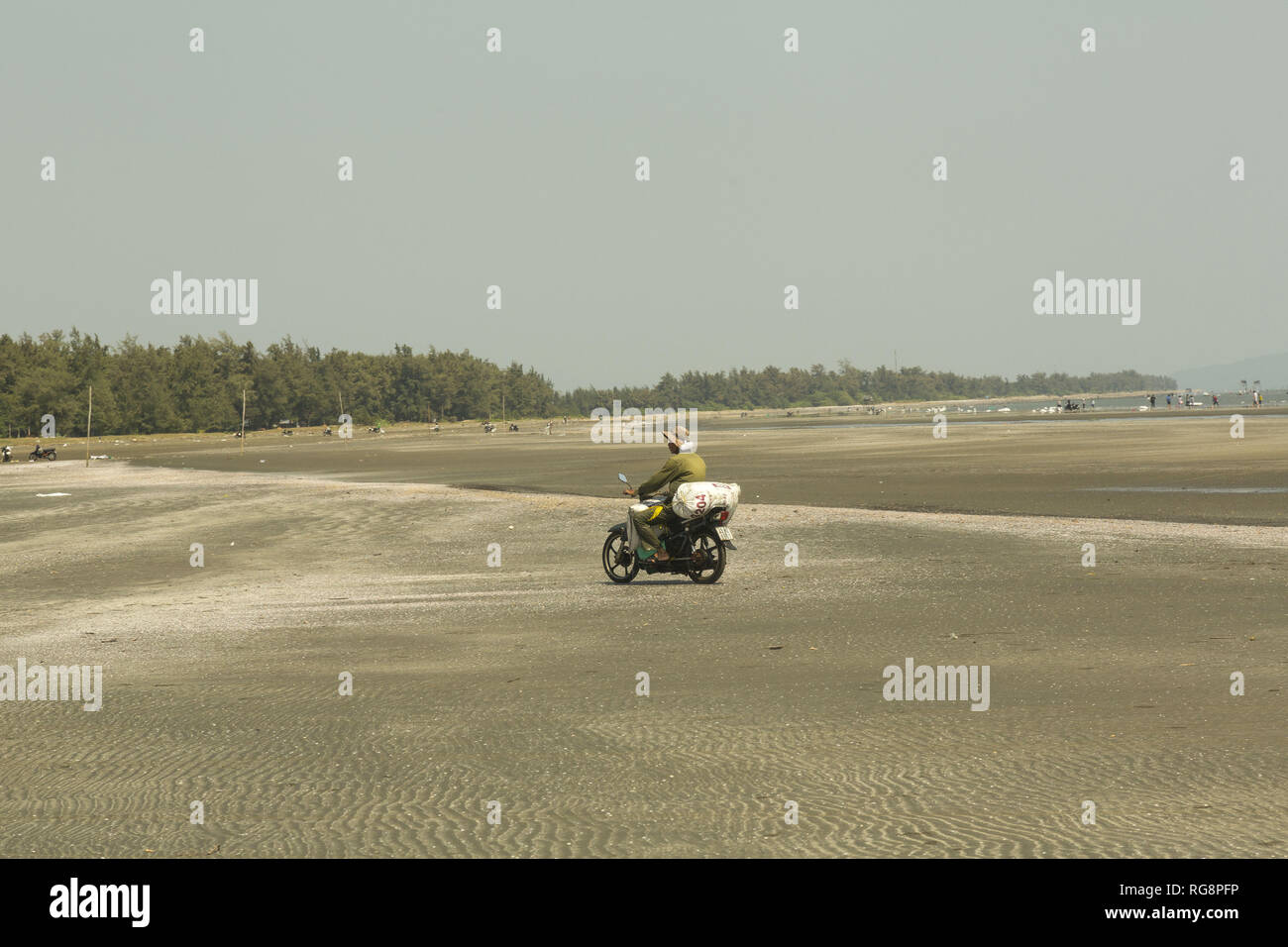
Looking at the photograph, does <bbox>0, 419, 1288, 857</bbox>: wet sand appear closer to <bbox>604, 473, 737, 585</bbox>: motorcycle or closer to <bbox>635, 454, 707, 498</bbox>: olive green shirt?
<bbox>604, 473, 737, 585</bbox>: motorcycle

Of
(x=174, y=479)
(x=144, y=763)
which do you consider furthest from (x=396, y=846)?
(x=174, y=479)

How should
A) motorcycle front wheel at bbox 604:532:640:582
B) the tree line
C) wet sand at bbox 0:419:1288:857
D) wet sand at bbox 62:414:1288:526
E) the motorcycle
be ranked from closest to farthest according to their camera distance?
wet sand at bbox 0:419:1288:857 < the motorcycle < motorcycle front wheel at bbox 604:532:640:582 < wet sand at bbox 62:414:1288:526 < the tree line

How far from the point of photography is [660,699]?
8805 mm

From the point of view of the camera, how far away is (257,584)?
1714 centimetres

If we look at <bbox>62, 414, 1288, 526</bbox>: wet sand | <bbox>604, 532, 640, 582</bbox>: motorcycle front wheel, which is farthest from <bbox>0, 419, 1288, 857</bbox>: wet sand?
<bbox>62, 414, 1288, 526</bbox>: wet sand

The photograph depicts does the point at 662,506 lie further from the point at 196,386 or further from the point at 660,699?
the point at 196,386

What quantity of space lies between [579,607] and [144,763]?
7197 mm

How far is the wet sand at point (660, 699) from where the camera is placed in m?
5.80

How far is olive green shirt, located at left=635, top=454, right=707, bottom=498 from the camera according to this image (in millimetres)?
15711

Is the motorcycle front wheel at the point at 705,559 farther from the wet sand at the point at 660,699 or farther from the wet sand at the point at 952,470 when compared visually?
the wet sand at the point at 952,470

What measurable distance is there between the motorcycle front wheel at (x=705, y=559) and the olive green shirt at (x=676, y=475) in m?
0.71

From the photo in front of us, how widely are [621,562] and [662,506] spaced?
38.7 inches

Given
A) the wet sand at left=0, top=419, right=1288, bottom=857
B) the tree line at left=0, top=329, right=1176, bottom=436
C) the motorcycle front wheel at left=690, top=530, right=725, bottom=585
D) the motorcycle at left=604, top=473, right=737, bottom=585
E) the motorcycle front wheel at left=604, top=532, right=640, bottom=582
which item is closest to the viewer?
the wet sand at left=0, top=419, right=1288, bottom=857
